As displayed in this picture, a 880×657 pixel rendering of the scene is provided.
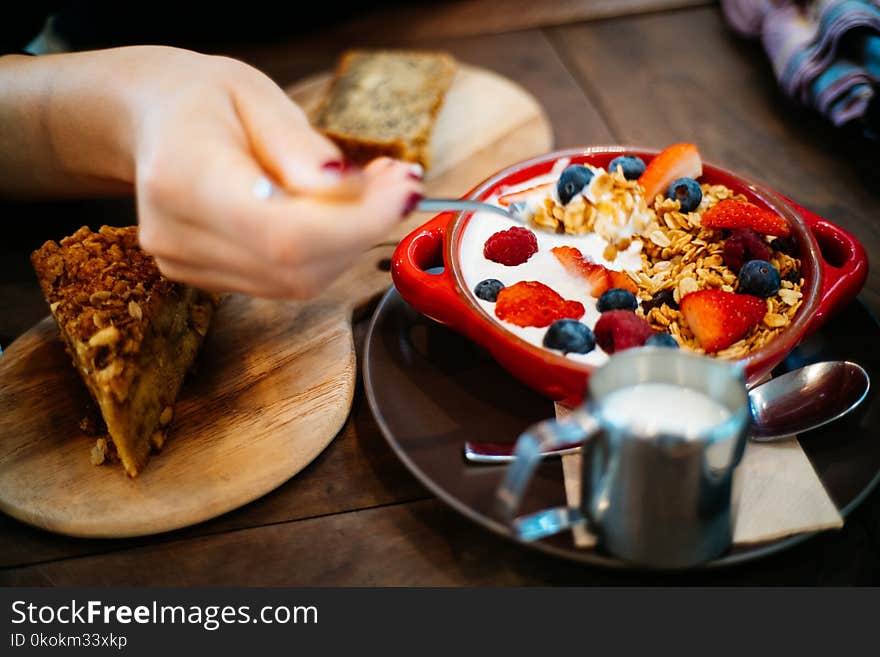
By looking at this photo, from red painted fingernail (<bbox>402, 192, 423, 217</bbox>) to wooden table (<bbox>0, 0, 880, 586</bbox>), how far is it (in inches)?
14.3

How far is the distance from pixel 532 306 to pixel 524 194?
0.28 m

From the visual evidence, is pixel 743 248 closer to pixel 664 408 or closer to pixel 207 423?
pixel 664 408

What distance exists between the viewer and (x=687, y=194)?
1240 mm

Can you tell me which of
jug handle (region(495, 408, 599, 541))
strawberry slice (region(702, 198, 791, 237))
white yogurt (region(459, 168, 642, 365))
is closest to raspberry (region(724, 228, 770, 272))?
strawberry slice (region(702, 198, 791, 237))

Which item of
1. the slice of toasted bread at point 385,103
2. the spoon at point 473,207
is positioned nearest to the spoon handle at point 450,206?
the spoon at point 473,207

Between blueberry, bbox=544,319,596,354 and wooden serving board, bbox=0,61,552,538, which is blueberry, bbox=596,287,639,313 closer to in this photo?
blueberry, bbox=544,319,596,354

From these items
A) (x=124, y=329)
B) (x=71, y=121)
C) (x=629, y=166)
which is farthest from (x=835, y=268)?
(x=71, y=121)

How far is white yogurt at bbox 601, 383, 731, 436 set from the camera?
33.6 inches

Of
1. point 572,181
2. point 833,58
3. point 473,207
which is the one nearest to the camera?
point 473,207

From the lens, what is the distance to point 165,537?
3.37ft

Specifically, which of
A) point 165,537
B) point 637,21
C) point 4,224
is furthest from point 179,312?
point 637,21

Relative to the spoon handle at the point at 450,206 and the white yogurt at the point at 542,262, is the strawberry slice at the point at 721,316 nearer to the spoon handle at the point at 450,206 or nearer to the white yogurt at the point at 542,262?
the white yogurt at the point at 542,262

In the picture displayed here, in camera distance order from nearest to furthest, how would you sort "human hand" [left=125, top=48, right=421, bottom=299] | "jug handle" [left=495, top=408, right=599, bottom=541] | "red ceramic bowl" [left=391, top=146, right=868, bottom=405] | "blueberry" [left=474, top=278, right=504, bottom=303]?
"jug handle" [left=495, top=408, right=599, bottom=541] → "human hand" [left=125, top=48, right=421, bottom=299] → "red ceramic bowl" [left=391, top=146, right=868, bottom=405] → "blueberry" [left=474, top=278, right=504, bottom=303]

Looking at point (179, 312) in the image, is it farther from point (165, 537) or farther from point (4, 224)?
point (4, 224)
